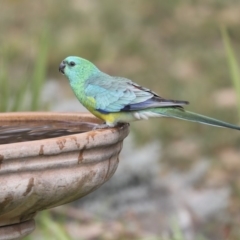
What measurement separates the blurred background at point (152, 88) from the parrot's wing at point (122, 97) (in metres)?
0.46

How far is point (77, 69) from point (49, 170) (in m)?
0.80

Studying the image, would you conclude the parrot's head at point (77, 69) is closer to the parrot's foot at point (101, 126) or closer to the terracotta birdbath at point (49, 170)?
the parrot's foot at point (101, 126)

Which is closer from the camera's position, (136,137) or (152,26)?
(136,137)

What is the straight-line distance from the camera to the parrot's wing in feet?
8.20

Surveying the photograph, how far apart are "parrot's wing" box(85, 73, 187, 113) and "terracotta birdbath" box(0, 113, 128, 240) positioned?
170 mm

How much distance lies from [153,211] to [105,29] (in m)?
3.78

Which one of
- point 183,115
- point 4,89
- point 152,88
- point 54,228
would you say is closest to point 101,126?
point 183,115

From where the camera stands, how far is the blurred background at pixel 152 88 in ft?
14.1

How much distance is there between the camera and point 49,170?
200cm

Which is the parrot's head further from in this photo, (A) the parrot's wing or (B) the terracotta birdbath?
(B) the terracotta birdbath

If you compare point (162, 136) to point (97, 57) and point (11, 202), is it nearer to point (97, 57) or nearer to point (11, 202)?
point (97, 57)

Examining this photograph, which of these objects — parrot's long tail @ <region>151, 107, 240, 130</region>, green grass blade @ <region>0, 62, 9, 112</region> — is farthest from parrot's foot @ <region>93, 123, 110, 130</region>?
green grass blade @ <region>0, 62, 9, 112</region>

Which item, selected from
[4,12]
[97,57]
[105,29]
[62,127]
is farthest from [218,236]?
[4,12]

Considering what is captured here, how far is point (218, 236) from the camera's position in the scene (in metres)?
4.45
